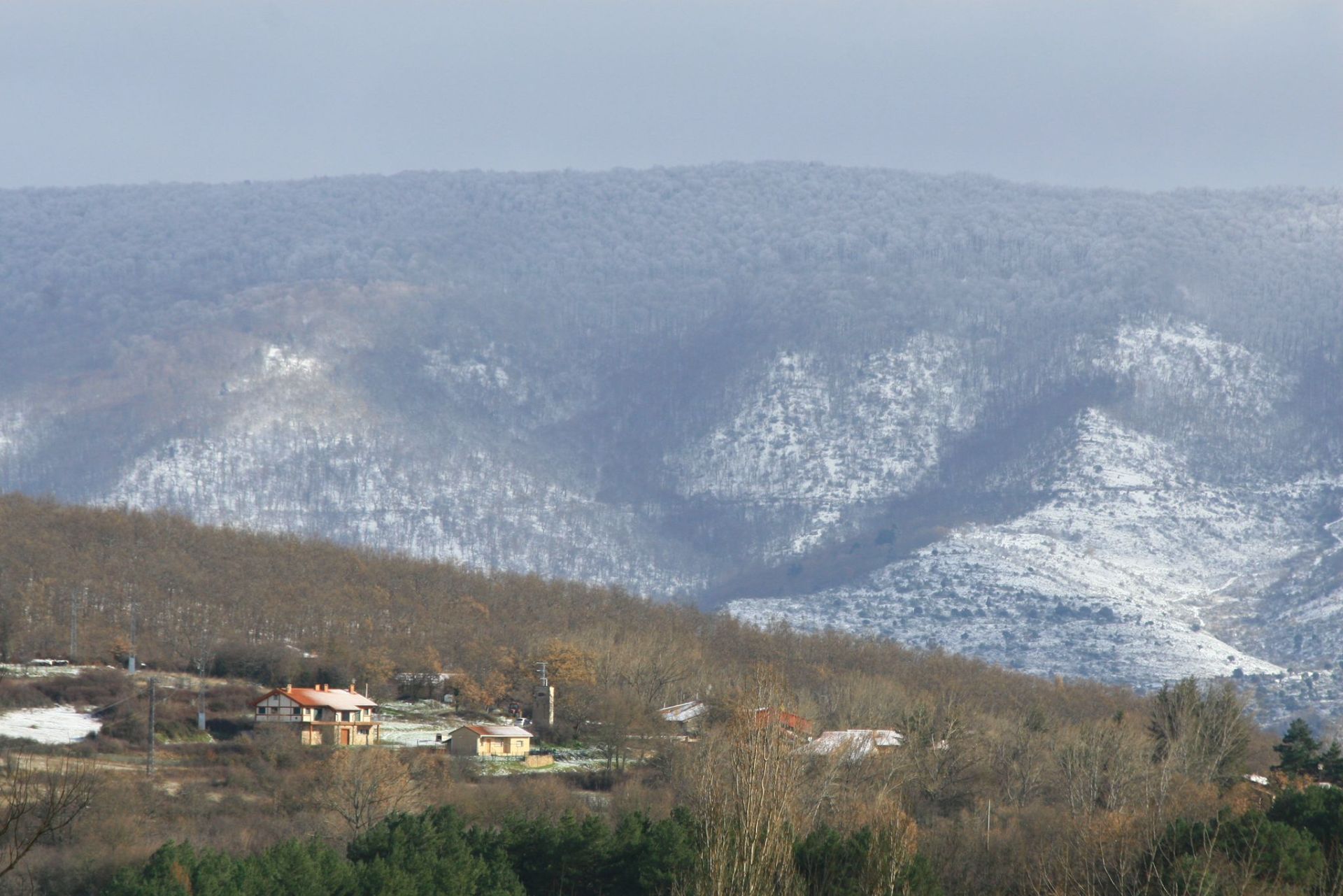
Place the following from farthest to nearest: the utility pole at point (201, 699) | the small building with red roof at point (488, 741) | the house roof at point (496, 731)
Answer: the utility pole at point (201, 699) → the house roof at point (496, 731) → the small building with red roof at point (488, 741)

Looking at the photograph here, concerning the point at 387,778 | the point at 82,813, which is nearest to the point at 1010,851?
the point at 387,778

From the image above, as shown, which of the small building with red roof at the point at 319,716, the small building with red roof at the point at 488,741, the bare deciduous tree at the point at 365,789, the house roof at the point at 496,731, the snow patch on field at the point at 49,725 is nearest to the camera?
the bare deciduous tree at the point at 365,789

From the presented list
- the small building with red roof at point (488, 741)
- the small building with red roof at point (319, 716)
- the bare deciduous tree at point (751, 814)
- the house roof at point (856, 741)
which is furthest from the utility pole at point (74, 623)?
the bare deciduous tree at point (751, 814)

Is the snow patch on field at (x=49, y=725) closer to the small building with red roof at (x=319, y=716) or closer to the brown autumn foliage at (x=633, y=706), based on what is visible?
the brown autumn foliage at (x=633, y=706)

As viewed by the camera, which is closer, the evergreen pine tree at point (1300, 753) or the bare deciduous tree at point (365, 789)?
the bare deciduous tree at point (365, 789)

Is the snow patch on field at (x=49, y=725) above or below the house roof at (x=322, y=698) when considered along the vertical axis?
below

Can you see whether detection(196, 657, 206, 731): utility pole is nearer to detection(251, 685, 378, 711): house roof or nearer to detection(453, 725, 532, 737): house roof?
detection(251, 685, 378, 711): house roof

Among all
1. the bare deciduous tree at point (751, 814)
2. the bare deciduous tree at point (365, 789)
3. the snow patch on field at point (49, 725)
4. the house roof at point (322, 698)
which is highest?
the bare deciduous tree at point (751, 814)
